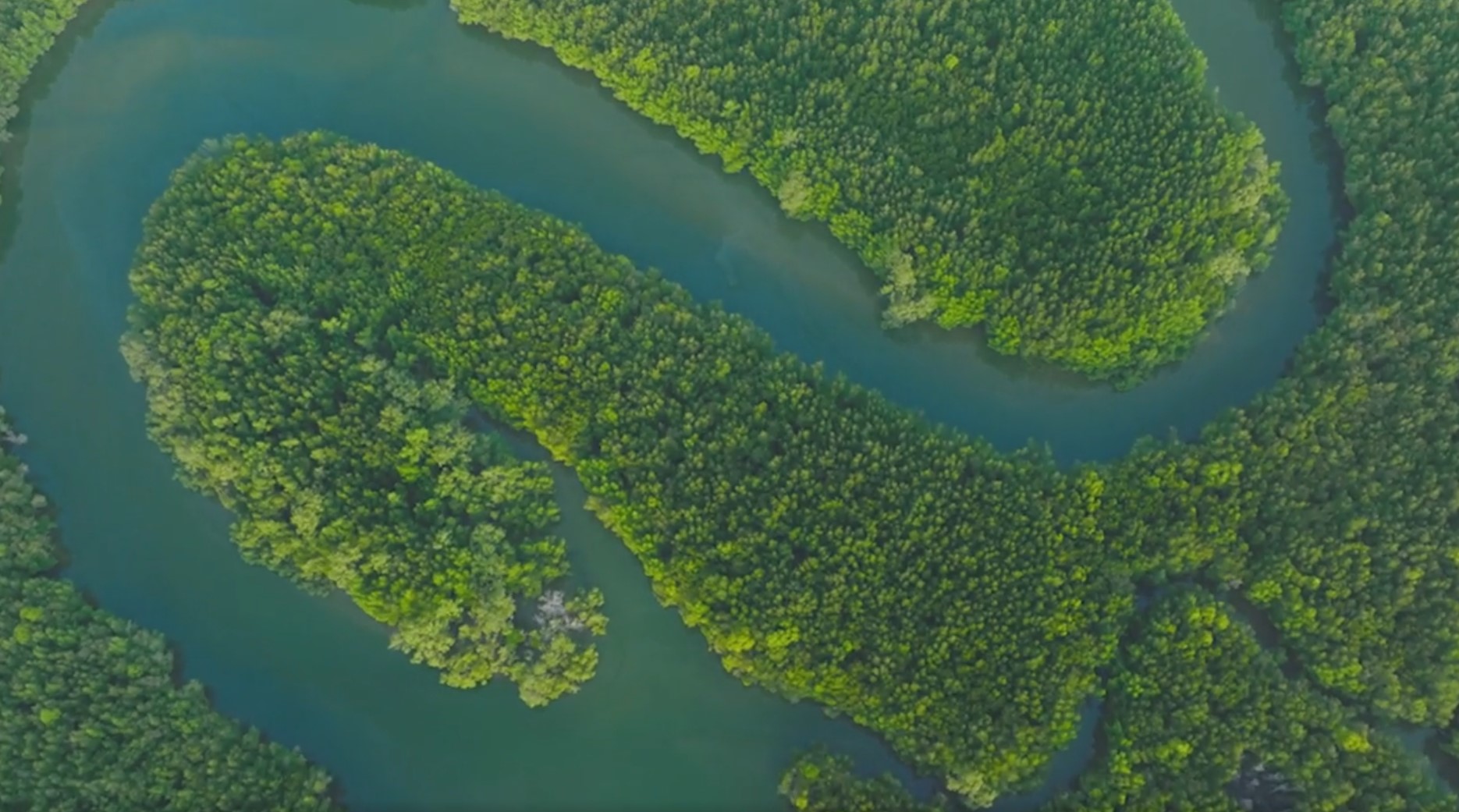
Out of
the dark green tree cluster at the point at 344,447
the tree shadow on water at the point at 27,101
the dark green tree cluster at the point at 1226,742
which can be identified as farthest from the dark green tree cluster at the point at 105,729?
the dark green tree cluster at the point at 1226,742

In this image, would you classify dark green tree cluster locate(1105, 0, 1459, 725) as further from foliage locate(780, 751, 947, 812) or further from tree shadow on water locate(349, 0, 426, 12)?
tree shadow on water locate(349, 0, 426, 12)

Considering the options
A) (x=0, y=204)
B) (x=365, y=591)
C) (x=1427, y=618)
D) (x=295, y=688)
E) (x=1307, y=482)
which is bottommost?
(x=295, y=688)

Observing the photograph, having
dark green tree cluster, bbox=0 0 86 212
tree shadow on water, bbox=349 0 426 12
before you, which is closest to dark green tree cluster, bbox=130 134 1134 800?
tree shadow on water, bbox=349 0 426 12

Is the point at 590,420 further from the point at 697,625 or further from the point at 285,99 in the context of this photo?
the point at 285,99

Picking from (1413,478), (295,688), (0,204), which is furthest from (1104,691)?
(0,204)

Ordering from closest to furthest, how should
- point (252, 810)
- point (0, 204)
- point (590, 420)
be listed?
point (252, 810) → point (590, 420) → point (0, 204)

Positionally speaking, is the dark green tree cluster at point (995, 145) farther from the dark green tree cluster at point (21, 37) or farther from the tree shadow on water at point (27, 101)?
the dark green tree cluster at point (21, 37)
